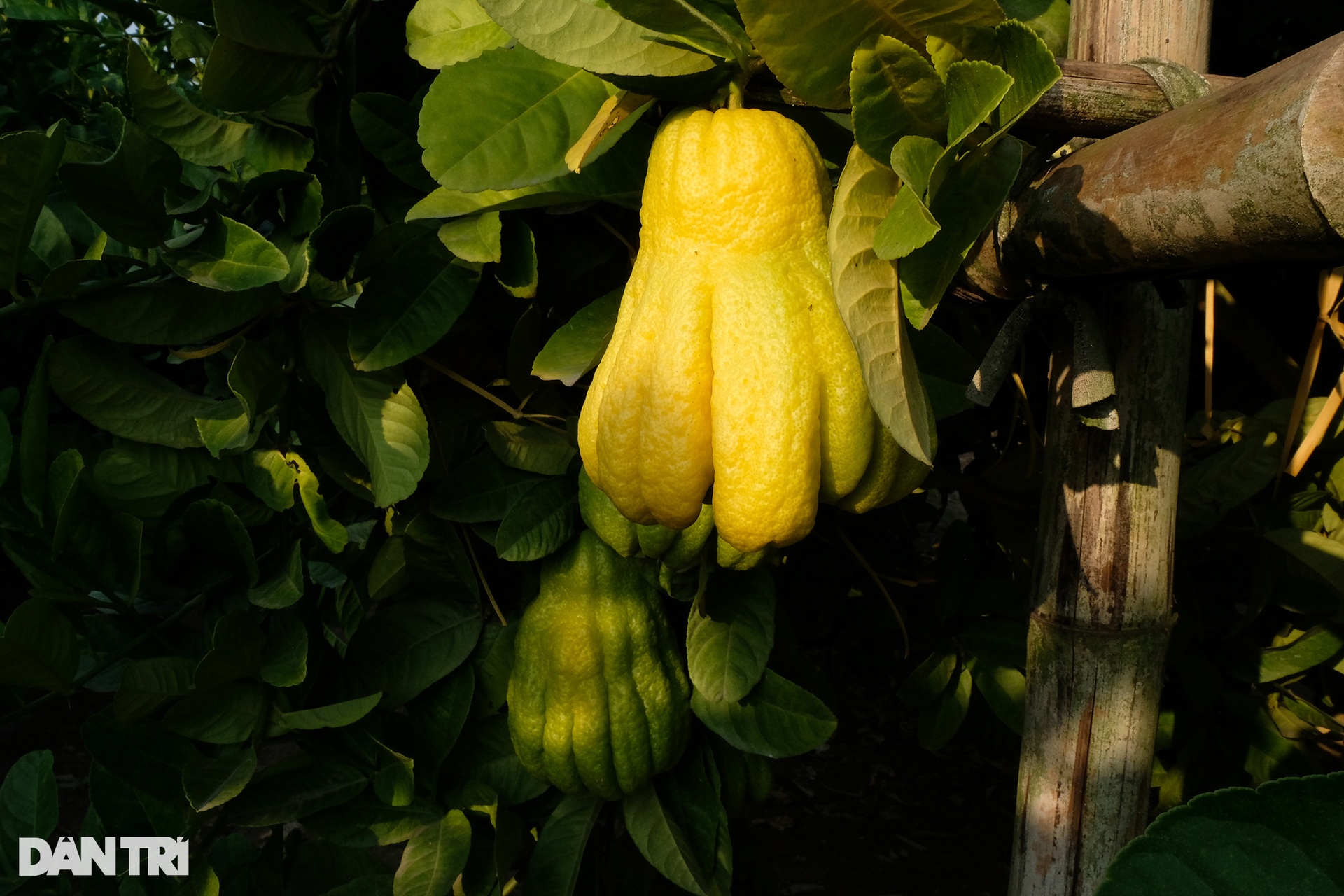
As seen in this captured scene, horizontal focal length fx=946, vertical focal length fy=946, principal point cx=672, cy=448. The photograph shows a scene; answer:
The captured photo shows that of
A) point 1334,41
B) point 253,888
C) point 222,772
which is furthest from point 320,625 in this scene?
point 1334,41

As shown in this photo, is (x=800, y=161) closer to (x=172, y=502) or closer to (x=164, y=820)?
(x=172, y=502)

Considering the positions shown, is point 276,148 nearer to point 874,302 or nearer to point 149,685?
point 149,685

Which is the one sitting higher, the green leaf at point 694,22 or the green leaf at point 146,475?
the green leaf at point 694,22

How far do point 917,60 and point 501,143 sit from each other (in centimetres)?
25

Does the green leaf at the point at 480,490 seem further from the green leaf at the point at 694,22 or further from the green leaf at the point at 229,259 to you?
the green leaf at the point at 694,22

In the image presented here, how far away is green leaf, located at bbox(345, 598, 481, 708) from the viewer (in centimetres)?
97

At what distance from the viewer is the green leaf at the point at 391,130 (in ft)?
2.53

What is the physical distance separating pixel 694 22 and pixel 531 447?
0.49 m

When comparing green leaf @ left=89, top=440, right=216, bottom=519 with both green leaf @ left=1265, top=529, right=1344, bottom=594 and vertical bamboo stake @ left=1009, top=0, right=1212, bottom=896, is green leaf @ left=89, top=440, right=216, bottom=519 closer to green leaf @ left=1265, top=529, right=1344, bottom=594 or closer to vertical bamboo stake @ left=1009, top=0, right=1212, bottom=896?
vertical bamboo stake @ left=1009, top=0, right=1212, bottom=896

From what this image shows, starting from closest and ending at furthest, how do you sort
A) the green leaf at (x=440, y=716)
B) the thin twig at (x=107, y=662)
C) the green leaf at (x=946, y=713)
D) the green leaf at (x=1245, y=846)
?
the green leaf at (x=1245, y=846), the thin twig at (x=107, y=662), the green leaf at (x=440, y=716), the green leaf at (x=946, y=713)

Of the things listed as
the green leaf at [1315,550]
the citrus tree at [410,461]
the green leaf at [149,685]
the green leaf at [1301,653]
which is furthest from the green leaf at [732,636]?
the green leaf at [1301,653]

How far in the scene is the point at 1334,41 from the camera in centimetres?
38

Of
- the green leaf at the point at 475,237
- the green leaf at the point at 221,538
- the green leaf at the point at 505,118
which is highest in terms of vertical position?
the green leaf at the point at 505,118

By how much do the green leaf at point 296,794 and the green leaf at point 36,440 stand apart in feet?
1.07
